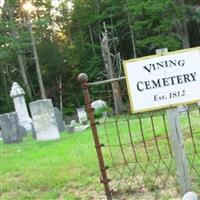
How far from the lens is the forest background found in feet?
96.9

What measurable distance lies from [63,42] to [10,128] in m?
20.7

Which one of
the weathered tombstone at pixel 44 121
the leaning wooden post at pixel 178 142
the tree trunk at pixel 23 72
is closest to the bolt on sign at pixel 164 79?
the leaning wooden post at pixel 178 142

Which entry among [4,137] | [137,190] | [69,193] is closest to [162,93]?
[137,190]

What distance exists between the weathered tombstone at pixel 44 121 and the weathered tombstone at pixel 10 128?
1.11 m

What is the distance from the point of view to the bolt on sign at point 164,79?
480cm

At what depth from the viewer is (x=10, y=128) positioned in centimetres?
1360

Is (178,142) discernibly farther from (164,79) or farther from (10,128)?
(10,128)

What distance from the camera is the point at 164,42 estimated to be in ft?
78.9

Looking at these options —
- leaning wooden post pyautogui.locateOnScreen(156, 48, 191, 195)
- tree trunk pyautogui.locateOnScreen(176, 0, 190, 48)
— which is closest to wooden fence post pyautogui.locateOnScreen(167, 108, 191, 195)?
leaning wooden post pyautogui.locateOnScreen(156, 48, 191, 195)

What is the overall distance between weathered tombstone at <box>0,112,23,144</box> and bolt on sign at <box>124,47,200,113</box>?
29.9ft

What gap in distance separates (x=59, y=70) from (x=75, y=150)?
23768mm

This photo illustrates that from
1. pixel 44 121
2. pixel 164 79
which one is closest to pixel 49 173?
pixel 164 79

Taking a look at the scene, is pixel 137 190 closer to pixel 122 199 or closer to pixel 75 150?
pixel 122 199

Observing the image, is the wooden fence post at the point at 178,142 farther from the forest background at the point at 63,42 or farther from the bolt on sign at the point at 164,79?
the forest background at the point at 63,42
